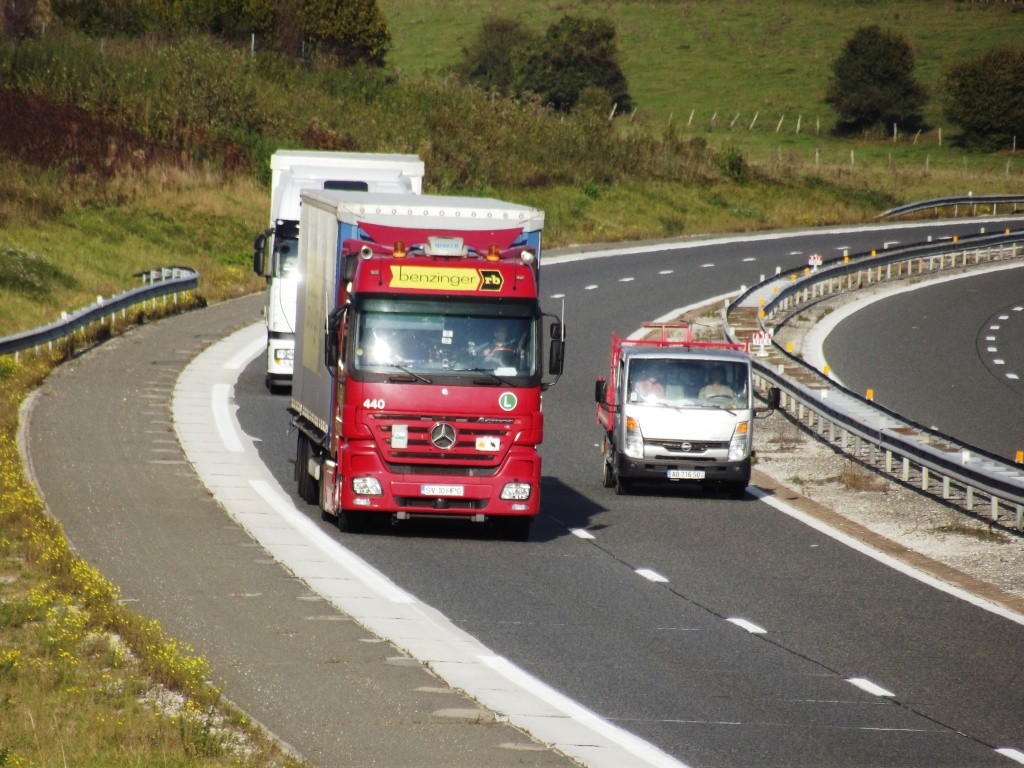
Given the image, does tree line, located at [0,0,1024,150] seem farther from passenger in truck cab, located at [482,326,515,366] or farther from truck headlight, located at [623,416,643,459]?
passenger in truck cab, located at [482,326,515,366]

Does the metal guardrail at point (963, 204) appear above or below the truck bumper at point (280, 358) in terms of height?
above

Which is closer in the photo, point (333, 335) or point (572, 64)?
point (333, 335)

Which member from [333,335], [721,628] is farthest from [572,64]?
[721,628]

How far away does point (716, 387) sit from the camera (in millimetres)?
21656

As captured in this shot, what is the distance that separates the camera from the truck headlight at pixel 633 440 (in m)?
21.0

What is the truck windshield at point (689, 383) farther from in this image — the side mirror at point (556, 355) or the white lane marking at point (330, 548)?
the white lane marking at point (330, 548)

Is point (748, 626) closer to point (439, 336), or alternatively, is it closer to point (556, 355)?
point (556, 355)

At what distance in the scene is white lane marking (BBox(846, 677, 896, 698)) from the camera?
1166 cm

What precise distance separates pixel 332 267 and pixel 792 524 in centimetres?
610

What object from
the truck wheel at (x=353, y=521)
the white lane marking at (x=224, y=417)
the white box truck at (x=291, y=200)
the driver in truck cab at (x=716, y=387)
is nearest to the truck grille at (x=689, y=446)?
the driver in truck cab at (x=716, y=387)

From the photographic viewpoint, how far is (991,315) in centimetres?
4203

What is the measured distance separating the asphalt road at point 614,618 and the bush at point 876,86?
243ft

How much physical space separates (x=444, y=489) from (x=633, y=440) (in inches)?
185

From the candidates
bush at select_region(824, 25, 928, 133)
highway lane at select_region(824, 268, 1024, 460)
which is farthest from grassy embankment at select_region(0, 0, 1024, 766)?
highway lane at select_region(824, 268, 1024, 460)
